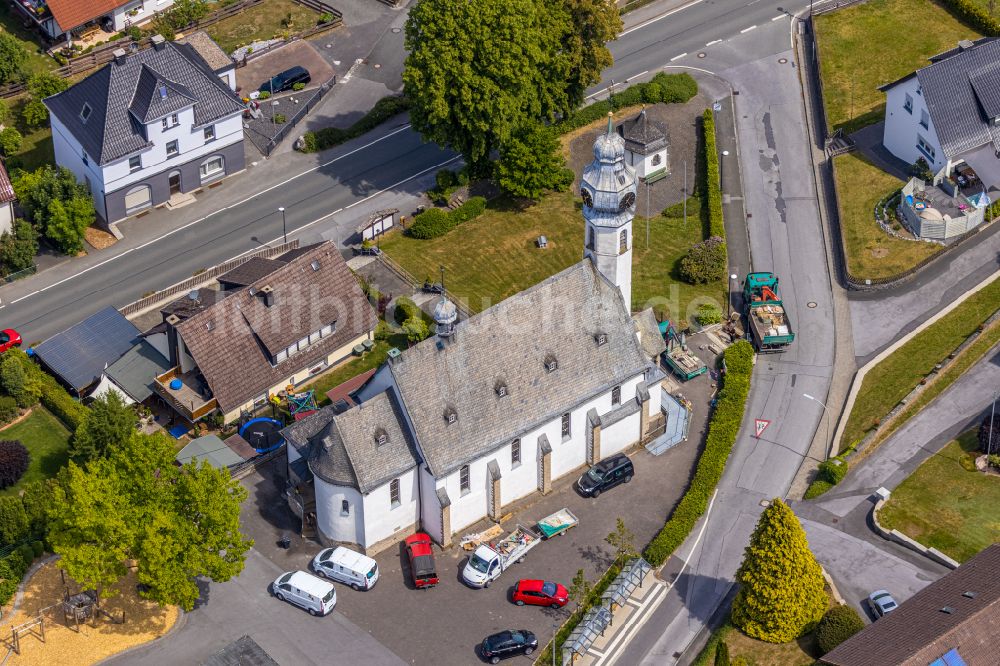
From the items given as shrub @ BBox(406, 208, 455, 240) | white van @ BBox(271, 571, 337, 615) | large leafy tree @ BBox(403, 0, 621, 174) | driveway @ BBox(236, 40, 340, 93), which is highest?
large leafy tree @ BBox(403, 0, 621, 174)

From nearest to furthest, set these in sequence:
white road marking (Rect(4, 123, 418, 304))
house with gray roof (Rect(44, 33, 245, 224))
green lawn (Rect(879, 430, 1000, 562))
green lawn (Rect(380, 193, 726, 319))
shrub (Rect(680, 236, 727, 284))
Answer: green lawn (Rect(879, 430, 1000, 562)), green lawn (Rect(380, 193, 726, 319)), shrub (Rect(680, 236, 727, 284)), white road marking (Rect(4, 123, 418, 304)), house with gray roof (Rect(44, 33, 245, 224))

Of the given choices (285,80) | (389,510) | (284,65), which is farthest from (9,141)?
(389,510)

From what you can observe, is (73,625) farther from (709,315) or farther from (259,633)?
(709,315)

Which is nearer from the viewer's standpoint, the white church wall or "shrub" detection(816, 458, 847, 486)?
the white church wall

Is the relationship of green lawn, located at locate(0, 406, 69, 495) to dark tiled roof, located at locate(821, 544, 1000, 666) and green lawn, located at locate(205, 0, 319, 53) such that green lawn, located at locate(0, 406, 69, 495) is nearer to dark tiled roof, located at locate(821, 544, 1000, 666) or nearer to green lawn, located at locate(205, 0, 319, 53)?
green lawn, located at locate(205, 0, 319, 53)

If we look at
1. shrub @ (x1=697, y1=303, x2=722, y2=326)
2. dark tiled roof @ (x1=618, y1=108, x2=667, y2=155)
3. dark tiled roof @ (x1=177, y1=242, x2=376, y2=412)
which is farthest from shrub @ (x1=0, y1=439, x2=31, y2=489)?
dark tiled roof @ (x1=618, y1=108, x2=667, y2=155)

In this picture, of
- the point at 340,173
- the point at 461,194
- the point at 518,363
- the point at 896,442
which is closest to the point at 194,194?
the point at 340,173

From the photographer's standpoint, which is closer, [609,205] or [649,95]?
[609,205]
